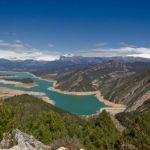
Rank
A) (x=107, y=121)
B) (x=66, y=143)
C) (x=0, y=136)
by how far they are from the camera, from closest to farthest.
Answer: (x=66, y=143) < (x=0, y=136) < (x=107, y=121)

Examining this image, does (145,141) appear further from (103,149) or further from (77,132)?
(77,132)

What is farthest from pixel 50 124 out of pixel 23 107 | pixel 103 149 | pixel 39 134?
pixel 23 107

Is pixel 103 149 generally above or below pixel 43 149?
below

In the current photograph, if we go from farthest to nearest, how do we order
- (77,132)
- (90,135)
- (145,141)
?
(77,132)
(90,135)
(145,141)

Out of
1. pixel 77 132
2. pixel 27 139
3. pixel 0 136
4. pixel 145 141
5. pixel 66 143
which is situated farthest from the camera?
pixel 77 132

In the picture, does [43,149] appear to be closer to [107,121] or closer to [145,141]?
[145,141]

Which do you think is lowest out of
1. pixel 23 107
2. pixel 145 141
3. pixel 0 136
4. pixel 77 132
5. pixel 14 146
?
pixel 23 107

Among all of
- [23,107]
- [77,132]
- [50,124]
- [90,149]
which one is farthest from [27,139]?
[23,107]

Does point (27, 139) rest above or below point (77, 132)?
above

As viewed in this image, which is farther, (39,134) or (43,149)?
(39,134)
